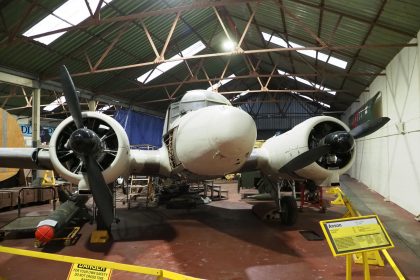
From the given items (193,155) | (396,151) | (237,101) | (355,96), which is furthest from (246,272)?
(237,101)

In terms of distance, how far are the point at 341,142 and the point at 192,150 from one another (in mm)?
2682

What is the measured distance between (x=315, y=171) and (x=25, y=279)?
17.3ft

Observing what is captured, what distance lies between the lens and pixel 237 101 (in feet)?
103

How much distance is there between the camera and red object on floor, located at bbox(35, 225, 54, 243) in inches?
210

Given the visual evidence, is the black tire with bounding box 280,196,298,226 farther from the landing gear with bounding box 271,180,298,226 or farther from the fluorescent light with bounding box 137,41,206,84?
the fluorescent light with bounding box 137,41,206,84

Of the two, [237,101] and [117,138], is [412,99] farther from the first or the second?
[237,101]

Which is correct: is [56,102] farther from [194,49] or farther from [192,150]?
[192,150]

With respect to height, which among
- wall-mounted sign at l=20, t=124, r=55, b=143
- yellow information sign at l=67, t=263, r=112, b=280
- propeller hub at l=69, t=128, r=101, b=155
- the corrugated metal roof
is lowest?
yellow information sign at l=67, t=263, r=112, b=280

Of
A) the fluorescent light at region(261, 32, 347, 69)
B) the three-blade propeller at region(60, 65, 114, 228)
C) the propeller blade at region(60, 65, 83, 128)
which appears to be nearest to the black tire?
the three-blade propeller at region(60, 65, 114, 228)

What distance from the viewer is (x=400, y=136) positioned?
33.1ft

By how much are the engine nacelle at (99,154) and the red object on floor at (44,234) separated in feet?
3.04

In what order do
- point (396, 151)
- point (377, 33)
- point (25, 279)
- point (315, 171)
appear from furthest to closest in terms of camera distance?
point (396, 151) → point (377, 33) → point (315, 171) → point (25, 279)

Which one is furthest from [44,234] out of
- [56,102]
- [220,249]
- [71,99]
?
[56,102]

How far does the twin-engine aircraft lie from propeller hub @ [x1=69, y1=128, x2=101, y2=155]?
15mm
